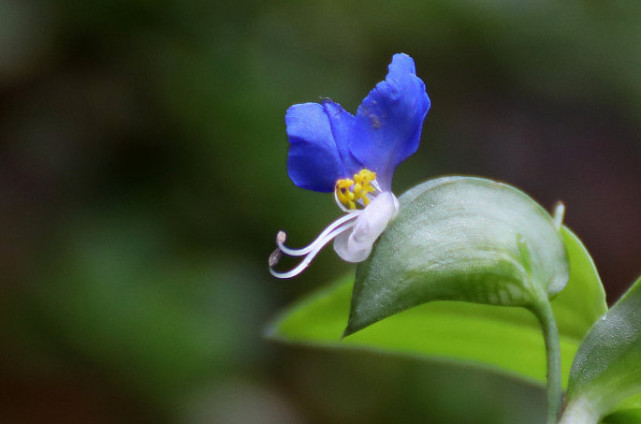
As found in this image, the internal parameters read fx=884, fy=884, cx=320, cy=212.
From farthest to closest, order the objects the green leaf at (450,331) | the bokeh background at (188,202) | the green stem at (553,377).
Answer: the bokeh background at (188,202)
the green leaf at (450,331)
the green stem at (553,377)

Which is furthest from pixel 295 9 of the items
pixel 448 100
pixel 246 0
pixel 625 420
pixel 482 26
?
pixel 625 420

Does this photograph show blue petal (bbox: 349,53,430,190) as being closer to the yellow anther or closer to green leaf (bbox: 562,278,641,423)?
the yellow anther

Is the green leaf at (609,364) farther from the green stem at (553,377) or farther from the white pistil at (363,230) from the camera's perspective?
the white pistil at (363,230)

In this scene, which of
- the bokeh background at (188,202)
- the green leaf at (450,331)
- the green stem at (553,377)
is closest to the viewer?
the green stem at (553,377)

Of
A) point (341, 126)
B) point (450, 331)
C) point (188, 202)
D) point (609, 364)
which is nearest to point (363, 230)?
point (341, 126)

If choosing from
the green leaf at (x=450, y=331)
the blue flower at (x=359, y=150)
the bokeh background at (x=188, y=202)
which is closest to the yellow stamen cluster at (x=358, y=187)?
the blue flower at (x=359, y=150)

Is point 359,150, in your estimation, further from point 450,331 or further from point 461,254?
point 450,331

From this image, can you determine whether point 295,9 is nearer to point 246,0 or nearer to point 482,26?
point 246,0
